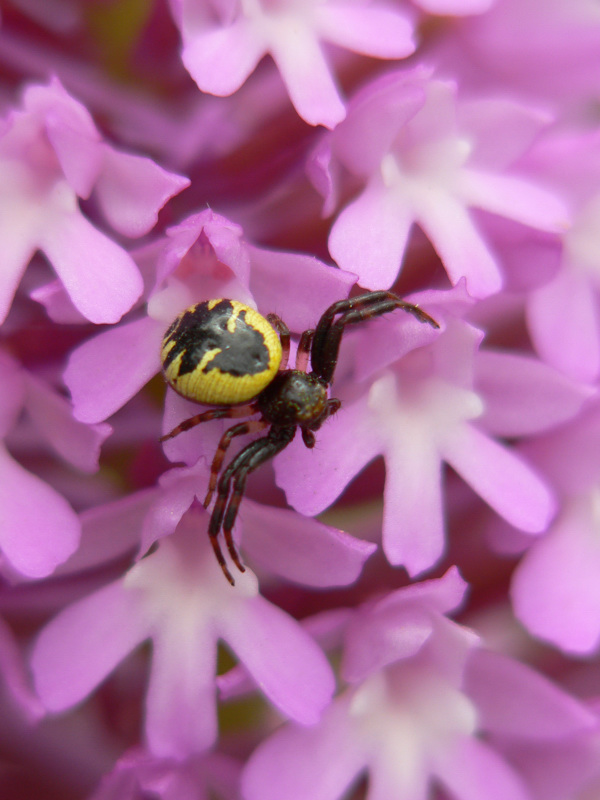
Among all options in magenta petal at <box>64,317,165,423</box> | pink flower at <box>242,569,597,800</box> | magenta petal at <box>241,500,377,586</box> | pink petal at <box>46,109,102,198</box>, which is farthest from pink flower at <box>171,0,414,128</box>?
pink flower at <box>242,569,597,800</box>

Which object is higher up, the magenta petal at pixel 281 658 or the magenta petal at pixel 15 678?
the magenta petal at pixel 15 678

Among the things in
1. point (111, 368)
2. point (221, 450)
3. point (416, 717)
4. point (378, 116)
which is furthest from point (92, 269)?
point (416, 717)

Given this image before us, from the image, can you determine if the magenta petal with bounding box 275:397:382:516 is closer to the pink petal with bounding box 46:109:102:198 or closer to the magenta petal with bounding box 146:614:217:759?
the magenta petal with bounding box 146:614:217:759

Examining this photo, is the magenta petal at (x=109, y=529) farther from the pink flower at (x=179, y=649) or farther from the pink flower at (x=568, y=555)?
the pink flower at (x=568, y=555)

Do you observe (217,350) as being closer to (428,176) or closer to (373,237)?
(373,237)

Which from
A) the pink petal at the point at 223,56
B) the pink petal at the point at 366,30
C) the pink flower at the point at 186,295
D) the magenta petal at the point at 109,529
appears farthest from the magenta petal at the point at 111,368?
the pink petal at the point at 366,30

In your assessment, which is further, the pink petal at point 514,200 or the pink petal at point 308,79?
the pink petal at point 514,200
